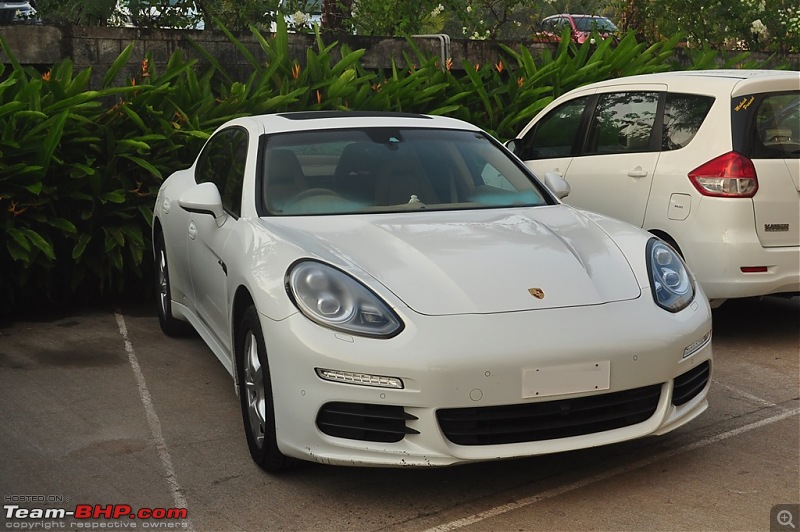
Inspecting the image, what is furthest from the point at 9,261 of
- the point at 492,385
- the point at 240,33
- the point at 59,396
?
the point at 492,385

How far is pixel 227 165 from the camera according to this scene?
5.86m

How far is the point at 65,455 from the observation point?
182 inches

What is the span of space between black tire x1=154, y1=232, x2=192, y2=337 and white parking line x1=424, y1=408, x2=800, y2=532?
329 centimetres

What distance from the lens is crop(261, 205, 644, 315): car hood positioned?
407cm

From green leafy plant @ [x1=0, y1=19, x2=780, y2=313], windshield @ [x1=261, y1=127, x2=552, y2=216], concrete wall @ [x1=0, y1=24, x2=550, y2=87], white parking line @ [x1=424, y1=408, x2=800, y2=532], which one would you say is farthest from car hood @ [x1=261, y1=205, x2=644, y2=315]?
concrete wall @ [x1=0, y1=24, x2=550, y2=87]

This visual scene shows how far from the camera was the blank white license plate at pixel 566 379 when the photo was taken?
382 cm

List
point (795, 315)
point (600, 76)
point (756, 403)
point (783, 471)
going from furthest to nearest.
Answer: point (600, 76), point (795, 315), point (756, 403), point (783, 471)

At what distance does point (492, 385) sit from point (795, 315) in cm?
435

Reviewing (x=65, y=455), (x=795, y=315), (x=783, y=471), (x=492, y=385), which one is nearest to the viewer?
(x=492, y=385)

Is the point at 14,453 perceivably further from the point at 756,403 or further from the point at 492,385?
the point at 756,403

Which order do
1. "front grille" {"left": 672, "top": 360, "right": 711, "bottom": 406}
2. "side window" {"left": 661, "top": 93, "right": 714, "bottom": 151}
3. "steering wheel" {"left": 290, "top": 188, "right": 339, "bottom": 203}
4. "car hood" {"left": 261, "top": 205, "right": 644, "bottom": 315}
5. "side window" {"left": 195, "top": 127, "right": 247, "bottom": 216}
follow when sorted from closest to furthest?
"car hood" {"left": 261, "top": 205, "right": 644, "bottom": 315} < "front grille" {"left": 672, "top": 360, "right": 711, "bottom": 406} < "steering wheel" {"left": 290, "top": 188, "right": 339, "bottom": 203} < "side window" {"left": 195, "top": 127, "right": 247, "bottom": 216} < "side window" {"left": 661, "top": 93, "right": 714, "bottom": 151}

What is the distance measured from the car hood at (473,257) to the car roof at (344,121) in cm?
87

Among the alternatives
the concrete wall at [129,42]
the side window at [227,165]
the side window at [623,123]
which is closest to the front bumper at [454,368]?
the side window at [227,165]

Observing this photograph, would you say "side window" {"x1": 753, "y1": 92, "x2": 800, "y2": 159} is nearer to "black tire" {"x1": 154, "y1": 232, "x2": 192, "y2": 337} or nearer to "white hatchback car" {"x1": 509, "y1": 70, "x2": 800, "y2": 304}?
"white hatchback car" {"x1": 509, "y1": 70, "x2": 800, "y2": 304}
